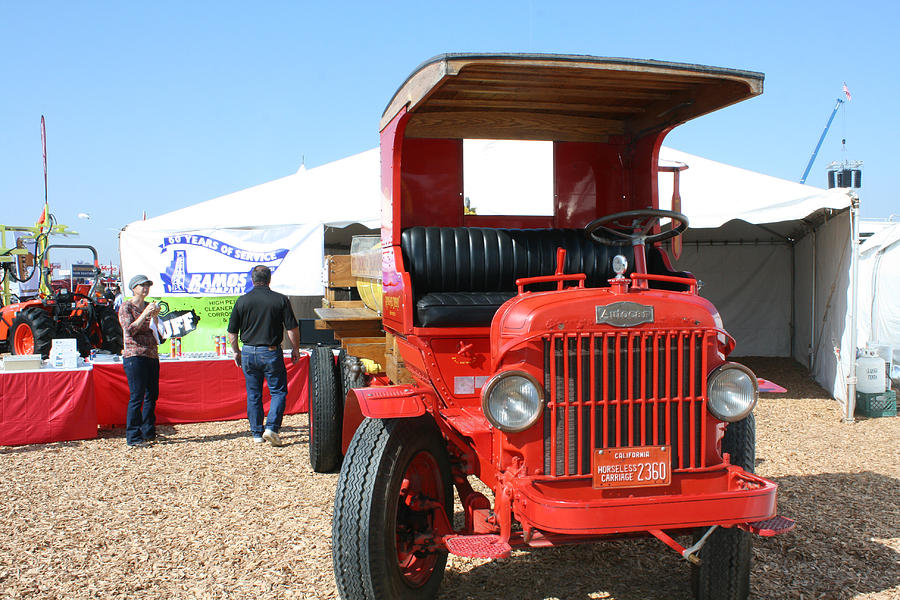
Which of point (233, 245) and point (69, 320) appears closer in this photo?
point (233, 245)

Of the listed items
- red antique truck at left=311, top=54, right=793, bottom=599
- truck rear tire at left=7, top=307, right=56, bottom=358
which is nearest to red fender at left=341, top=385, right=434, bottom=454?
red antique truck at left=311, top=54, right=793, bottom=599

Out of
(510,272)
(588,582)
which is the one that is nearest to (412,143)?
(510,272)

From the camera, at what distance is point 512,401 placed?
2609 millimetres

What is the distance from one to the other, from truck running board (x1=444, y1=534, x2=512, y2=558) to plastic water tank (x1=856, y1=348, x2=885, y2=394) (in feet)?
22.1

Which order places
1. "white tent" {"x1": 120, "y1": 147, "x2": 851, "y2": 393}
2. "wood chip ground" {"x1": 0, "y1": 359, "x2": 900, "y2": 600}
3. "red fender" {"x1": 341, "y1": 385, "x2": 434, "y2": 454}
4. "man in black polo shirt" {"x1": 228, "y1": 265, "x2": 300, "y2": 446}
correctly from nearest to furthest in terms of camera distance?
"red fender" {"x1": 341, "y1": 385, "x2": 434, "y2": 454} < "wood chip ground" {"x1": 0, "y1": 359, "x2": 900, "y2": 600} < "man in black polo shirt" {"x1": 228, "y1": 265, "x2": 300, "y2": 446} < "white tent" {"x1": 120, "y1": 147, "x2": 851, "y2": 393}

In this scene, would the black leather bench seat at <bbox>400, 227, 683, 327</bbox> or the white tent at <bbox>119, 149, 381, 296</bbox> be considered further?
the white tent at <bbox>119, 149, 381, 296</bbox>

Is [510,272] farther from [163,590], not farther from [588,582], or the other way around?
[163,590]

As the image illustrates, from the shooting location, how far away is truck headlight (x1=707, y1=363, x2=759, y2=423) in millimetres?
2721

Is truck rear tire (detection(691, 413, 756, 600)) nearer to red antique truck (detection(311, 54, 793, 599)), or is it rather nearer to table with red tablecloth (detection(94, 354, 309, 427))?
red antique truck (detection(311, 54, 793, 599))

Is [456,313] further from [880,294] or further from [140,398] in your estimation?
[880,294]

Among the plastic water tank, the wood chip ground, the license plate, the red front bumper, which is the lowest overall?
the wood chip ground

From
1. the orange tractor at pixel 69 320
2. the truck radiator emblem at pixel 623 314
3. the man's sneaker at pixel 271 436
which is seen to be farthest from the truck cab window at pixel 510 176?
the orange tractor at pixel 69 320

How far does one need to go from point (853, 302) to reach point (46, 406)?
317 inches

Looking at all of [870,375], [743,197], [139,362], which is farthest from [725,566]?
[743,197]
